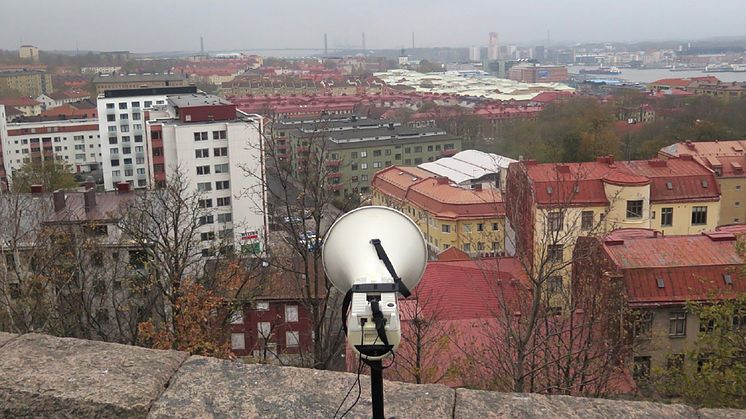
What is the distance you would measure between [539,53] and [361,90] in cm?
12330

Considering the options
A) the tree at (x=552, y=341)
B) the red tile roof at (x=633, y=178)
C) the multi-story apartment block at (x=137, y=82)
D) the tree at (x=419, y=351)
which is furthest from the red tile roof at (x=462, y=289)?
the multi-story apartment block at (x=137, y=82)

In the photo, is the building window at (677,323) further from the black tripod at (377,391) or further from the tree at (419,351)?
→ the black tripod at (377,391)

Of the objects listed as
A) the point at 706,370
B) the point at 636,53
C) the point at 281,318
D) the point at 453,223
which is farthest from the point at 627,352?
the point at 636,53

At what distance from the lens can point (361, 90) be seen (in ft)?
265

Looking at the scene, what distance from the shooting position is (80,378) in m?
2.20

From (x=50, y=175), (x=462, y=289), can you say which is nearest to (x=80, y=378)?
(x=462, y=289)

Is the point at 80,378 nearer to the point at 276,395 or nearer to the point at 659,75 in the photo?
the point at 276,395

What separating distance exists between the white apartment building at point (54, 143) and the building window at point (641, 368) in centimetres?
3283

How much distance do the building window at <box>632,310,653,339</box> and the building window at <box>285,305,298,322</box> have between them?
535 cm

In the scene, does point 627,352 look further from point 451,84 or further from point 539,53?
point 539,53

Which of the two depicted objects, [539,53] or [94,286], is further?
[539,53]

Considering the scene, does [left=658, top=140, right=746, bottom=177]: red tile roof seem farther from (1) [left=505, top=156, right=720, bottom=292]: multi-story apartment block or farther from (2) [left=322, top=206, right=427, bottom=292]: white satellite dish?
(2) [left=322, top=206, right=427, bottom=292]: white satellite dish

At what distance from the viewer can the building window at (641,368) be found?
763 cm

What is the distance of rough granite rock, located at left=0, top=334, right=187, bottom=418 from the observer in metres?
2.09
